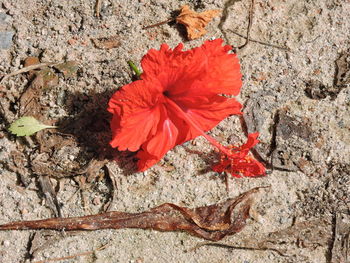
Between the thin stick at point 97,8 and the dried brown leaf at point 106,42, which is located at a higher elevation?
the thin stick at point 97,8

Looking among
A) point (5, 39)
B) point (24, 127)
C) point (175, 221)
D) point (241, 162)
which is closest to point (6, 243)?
point (24, 127)

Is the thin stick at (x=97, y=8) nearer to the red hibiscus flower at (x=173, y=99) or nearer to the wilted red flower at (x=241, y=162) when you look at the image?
the red hibiscus flower at (x=173, y=99)

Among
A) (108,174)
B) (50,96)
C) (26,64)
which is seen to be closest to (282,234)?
(108,174)

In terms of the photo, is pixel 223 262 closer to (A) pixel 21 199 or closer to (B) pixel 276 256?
(B) pixel 276 256

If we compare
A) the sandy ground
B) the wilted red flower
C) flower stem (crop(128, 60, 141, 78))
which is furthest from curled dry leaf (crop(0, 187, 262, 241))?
flower stem (crop(128, 60, 141, 78))

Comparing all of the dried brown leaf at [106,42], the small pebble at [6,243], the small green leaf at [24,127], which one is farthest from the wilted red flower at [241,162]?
the small pebble at [6,243]

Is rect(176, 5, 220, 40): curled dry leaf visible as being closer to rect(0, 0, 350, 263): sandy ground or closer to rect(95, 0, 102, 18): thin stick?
rect(0, 0, 350, 263): sandy ground
